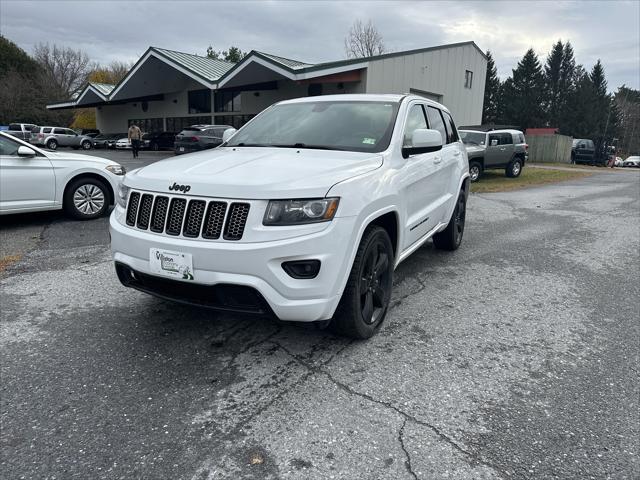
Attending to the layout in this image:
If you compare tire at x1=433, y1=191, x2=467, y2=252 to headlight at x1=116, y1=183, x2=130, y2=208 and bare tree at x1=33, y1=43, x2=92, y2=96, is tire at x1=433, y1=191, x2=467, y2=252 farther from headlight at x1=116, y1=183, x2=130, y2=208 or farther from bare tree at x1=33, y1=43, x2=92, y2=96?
bare tree at x1=33, y1=43, x2=92, y2=96

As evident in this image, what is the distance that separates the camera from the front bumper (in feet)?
9.05

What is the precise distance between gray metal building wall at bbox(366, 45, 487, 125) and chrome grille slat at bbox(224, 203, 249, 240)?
721 inches

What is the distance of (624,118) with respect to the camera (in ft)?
253

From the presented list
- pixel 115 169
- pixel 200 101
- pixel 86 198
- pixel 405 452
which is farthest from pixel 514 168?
pixel 200 101

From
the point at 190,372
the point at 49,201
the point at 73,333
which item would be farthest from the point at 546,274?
the point at 49,201

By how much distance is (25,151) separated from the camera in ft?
22.6

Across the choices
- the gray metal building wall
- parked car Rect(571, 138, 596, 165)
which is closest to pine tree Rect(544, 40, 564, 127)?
parked car Rect(571, 138, 596, 165)

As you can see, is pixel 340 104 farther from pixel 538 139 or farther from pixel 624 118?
pixel 624 118

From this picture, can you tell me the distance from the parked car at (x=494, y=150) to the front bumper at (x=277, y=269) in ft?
47.4

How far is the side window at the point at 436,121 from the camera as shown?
516cm

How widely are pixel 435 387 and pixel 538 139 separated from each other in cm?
3554

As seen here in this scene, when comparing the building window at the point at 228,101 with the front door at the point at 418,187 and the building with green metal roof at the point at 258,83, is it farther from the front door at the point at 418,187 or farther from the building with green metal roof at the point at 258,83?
the front door at the point at 418,187

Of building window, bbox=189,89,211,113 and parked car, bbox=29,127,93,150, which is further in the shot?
parked car, bbox=29,127,93,150

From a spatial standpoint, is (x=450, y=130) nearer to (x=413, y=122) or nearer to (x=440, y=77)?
(x=413, y=122)
